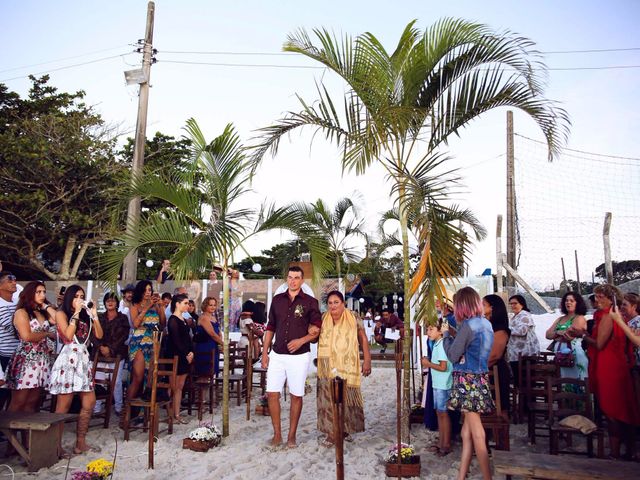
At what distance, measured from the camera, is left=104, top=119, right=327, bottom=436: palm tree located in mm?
6098

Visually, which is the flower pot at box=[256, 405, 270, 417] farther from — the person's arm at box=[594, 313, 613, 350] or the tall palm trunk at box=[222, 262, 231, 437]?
the person's arm at box=[594, 313, 613, 350]

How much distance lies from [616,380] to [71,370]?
5235 millimetres

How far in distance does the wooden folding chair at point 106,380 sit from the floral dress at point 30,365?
88 centimetres

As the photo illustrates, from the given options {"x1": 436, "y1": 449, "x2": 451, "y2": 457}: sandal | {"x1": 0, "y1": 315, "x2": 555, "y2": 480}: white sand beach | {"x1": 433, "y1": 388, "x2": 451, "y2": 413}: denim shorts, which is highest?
{"x1": 433, "y1": 388, "x2": 451, "y2": 413}: denim shorts

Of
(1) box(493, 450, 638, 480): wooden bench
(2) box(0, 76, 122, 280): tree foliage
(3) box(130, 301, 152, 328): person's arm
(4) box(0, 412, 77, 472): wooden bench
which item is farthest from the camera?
(2) box(0, 76, 122, 280): tree foliage

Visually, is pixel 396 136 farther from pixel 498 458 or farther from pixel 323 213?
pixel 323 213

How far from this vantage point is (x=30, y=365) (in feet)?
17.0

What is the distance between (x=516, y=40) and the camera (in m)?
5.07

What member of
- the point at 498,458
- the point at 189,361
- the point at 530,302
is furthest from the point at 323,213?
the point at 498,458

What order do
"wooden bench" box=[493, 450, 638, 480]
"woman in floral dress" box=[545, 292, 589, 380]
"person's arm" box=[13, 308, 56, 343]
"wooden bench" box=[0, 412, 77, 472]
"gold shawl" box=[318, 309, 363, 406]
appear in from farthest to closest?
"woman in floral dress" box=[545, 292, 589, 380] → "gold shawl" box=[318, 309, 363, 406] → "person's arm" box=[13, 308, 56, 343] → "wooden bench" box=[0, 412, 77, 472] → "wooden bench" box=[493, 450, 638, 480]

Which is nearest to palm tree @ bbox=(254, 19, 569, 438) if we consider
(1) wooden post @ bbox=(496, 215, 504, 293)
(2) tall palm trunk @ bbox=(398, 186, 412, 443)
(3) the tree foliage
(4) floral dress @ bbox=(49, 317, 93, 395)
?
(2) tall palm trunk @ bbox=(398, 186, 412, 443)

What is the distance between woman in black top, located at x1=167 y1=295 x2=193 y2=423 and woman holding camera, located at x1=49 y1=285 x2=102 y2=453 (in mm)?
1328

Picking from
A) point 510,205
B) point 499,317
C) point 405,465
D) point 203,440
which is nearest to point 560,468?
point 405,465

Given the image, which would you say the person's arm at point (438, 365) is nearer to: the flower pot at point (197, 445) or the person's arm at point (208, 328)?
the flower pot at point (197, 445)
